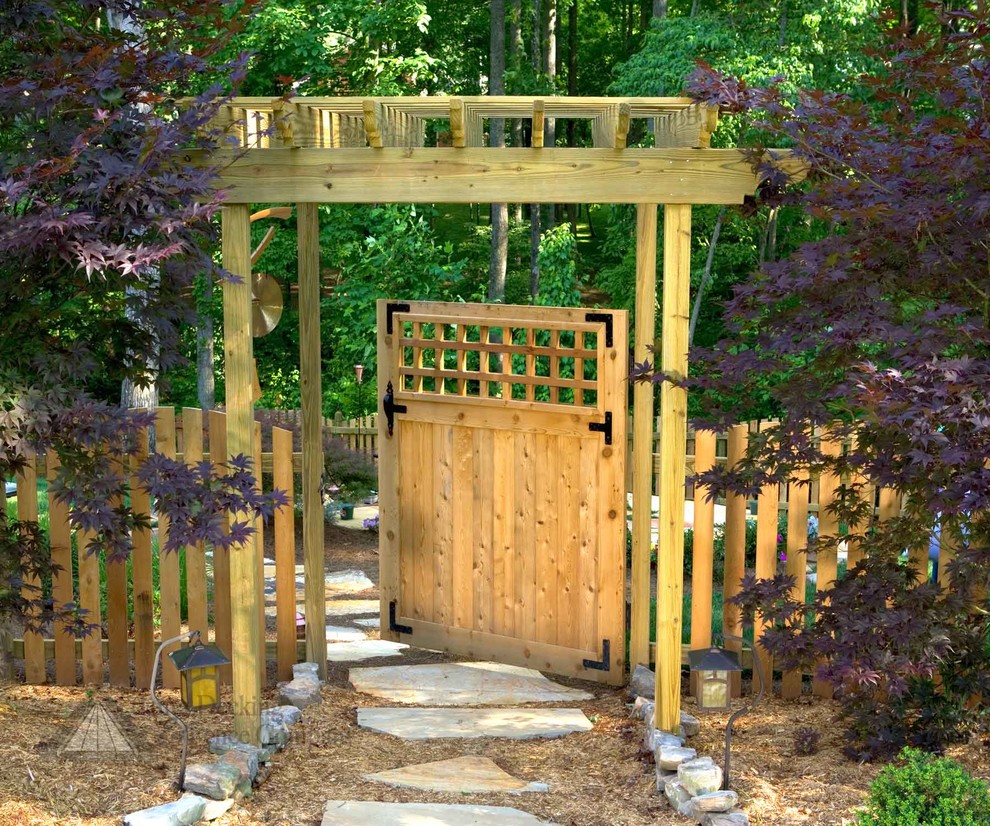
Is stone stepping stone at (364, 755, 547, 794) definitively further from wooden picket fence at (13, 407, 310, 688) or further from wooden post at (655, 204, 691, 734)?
wooden picket fence at (13, 407, 310, 688)

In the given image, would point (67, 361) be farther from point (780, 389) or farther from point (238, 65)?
point (780, 389)

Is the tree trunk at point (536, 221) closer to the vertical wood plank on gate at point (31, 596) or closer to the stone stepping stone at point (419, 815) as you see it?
the vertical wood plank on gate at point (31, 596)

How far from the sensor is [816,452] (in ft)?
15.3

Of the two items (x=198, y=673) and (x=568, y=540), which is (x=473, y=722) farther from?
(x=198, y=673)

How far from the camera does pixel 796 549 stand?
5340 mm

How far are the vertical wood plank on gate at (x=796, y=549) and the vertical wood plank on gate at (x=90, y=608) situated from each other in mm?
3267

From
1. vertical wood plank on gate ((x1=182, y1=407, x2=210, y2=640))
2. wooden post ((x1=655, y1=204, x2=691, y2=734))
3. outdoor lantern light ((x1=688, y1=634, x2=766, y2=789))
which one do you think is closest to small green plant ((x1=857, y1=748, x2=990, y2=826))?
outdoor lantern light ((x1=688, y1=634, x2=766, y2=789))

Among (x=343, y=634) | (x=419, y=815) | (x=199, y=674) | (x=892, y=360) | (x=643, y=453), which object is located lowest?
(x=343, y=634)

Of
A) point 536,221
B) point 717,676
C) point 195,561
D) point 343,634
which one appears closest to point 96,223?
point 195,561

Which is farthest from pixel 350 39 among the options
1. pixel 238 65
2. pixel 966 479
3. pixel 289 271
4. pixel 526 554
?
pixel 966 479

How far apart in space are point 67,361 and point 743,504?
311cm

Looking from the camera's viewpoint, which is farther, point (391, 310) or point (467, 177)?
point (391, 310)

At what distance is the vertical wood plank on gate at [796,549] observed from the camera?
210 inches

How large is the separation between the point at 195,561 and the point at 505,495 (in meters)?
1.65
